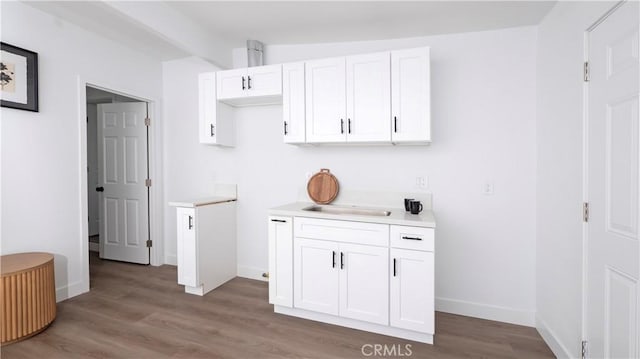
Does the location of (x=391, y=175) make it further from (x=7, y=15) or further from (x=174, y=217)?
(x=7, y=15)

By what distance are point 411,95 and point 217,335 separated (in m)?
2.44

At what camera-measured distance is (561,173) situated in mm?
2004

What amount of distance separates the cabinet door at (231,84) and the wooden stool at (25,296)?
2055 millimetres

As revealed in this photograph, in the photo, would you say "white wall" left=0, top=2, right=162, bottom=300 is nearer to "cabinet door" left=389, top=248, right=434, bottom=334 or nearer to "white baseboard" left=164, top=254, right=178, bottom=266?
"white baseboard" left=164, top=254, right=178, bottom=266

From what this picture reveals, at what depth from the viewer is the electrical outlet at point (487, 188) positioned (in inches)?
101

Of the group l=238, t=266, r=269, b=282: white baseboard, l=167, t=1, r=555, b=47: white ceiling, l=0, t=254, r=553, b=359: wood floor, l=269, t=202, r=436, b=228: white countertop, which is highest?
l=167, t=1, r=555, b=47: white ceiling

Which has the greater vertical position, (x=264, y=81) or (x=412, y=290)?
(x=264, y=81)

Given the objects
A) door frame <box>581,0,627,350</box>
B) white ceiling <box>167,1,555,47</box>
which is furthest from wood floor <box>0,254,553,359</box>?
white ceiling <box>167,1,555,47</box>

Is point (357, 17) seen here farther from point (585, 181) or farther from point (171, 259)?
point (171, 259)

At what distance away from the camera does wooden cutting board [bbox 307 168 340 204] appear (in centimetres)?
297

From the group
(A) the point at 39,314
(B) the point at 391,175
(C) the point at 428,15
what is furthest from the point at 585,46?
(A) the point at 39,314

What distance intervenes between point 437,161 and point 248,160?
6.67ft

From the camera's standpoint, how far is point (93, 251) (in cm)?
453

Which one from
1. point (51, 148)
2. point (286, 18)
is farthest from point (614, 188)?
point (51, 148)
